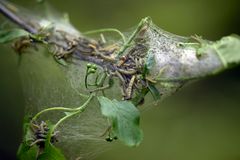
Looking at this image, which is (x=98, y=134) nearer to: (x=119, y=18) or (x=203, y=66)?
(x=203, y=66)

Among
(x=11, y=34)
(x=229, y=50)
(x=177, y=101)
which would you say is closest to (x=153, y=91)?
(x=229, y=50)

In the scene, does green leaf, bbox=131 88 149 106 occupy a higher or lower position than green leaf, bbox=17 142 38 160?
higher

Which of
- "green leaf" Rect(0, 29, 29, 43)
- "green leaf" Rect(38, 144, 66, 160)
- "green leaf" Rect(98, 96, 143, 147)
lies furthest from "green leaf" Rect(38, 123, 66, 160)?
"green leaf" Rect(0, 29, 29, 43)

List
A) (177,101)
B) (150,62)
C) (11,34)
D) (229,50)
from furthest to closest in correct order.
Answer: (177,101) → (11,34) → (150,62) → (229,50)

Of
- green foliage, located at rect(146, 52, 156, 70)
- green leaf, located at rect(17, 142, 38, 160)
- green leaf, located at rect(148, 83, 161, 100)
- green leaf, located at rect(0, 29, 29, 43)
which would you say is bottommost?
green leaf, located at rect(17, 142, 38, 160)

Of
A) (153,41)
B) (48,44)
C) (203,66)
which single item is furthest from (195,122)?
(203,66)

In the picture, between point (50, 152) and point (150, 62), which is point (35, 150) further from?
point (150, 62)

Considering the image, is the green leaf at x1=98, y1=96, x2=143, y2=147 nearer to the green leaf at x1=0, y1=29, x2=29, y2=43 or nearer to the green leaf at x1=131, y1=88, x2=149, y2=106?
the green leaf at x1=131, y1=88, x2=149, y2=106
